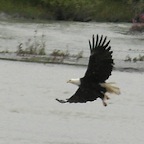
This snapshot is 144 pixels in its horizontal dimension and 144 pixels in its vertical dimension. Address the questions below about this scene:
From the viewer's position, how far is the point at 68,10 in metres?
38.1

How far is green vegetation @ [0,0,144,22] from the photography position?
37219 mm

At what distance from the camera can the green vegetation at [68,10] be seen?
37219 millimetres

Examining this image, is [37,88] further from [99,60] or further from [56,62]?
[99,60]

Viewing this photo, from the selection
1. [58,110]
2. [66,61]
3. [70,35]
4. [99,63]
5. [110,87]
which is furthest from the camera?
[70,35]

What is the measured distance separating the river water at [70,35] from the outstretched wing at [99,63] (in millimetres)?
12432

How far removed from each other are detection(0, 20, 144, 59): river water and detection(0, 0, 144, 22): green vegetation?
66.8 inches

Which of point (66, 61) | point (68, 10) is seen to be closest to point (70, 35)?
point (66, 61)

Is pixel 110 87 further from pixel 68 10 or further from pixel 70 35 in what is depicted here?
pixel 68 10

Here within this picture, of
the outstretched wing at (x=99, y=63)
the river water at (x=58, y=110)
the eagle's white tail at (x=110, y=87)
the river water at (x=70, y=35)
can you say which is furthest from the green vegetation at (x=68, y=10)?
the eagle's white tail at (x=110, y=87)

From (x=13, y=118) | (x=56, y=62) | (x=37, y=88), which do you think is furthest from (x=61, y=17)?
(x=13, y=118)

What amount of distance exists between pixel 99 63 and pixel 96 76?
180 mm

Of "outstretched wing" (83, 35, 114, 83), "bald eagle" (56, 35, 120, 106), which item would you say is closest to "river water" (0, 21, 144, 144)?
"bald eagle" (56, 35, 120, 106)

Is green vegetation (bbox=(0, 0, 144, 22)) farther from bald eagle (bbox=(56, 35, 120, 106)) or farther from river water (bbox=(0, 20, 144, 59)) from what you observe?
bald eagle (bbox=(56, 35, 120, 106))

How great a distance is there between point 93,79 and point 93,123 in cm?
424
